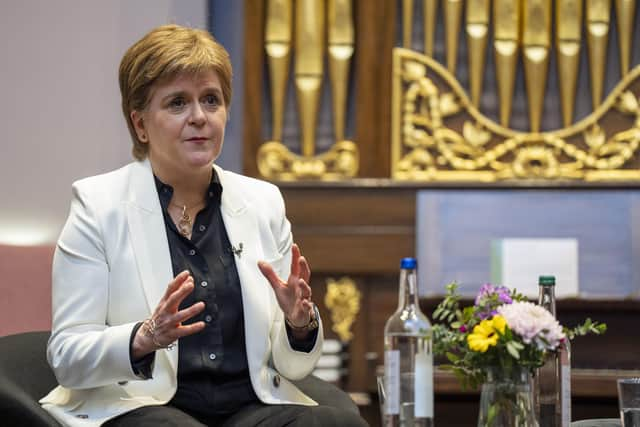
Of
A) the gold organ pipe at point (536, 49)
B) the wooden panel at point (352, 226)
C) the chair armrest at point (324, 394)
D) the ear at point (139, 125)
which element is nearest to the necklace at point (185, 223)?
the ear at point (139, 125)

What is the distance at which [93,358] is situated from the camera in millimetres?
2080

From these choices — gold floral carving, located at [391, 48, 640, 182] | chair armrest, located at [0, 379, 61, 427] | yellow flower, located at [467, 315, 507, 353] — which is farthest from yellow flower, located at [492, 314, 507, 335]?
gold floral carving, located at [391, 48, 640, 182]

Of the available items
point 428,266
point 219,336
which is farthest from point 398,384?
point 428,266

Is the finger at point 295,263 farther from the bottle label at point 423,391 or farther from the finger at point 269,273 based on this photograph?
the bottle label at point 423,391

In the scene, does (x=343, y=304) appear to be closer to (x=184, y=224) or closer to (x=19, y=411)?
(x=184, y=224)

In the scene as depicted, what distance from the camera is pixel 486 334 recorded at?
1870mm

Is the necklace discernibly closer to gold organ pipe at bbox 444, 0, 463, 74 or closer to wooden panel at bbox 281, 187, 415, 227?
wooden panel at bbox 281, 187, 415, 227

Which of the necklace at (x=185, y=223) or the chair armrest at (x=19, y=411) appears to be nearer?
the chair armrest at (x=19, y=411)

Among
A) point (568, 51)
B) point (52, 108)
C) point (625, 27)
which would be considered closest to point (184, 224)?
point (52, 108)

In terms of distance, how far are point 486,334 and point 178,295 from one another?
1.79 feet

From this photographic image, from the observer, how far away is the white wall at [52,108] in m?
3.49

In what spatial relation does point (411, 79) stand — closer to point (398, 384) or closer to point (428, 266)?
point (428, 266)

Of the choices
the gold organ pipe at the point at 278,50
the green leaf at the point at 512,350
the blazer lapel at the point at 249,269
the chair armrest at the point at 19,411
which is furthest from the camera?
the gold organ pipe at the point at 278,50

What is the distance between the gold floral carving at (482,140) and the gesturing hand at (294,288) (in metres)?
2.42
